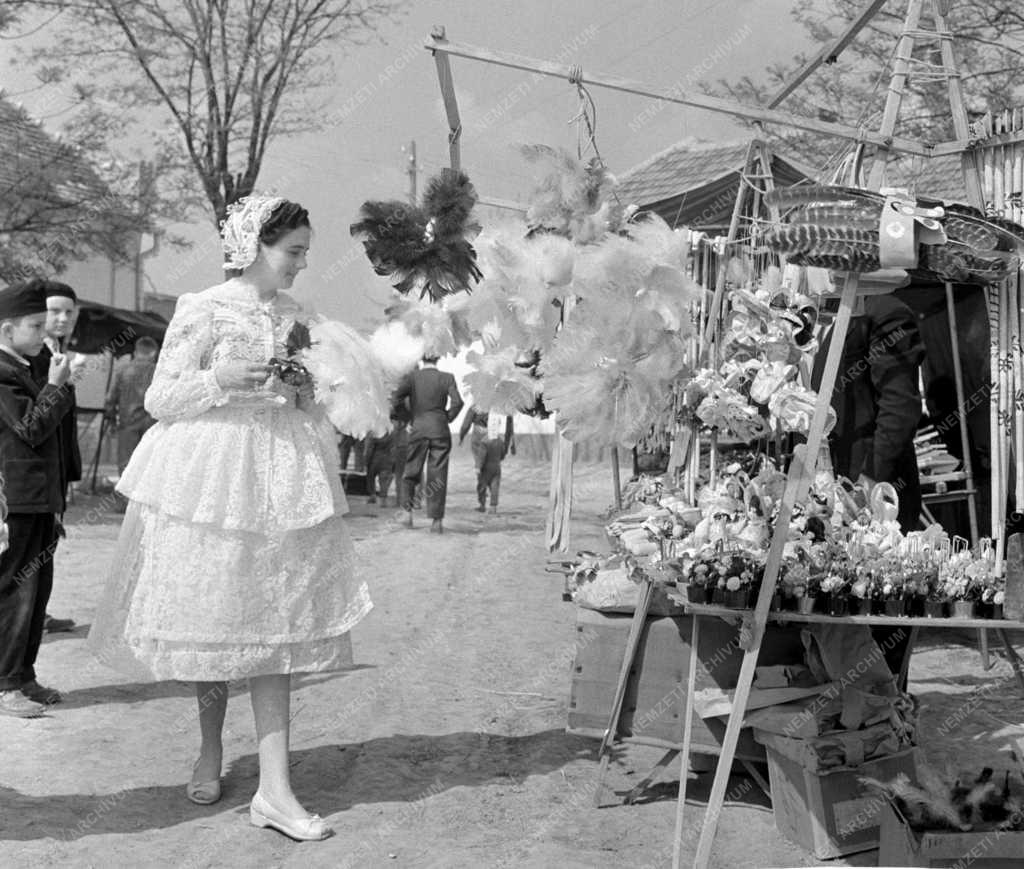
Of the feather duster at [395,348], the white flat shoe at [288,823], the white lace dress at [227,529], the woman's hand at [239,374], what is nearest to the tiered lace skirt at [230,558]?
the white lace dress at [227,529]

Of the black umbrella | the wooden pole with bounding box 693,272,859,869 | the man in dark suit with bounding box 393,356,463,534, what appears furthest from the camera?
the black umbrella

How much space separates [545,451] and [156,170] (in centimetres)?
1238

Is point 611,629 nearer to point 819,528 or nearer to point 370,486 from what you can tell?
point 819,528

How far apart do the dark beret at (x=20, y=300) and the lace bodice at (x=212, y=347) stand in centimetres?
156

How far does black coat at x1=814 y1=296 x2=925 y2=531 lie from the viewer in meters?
5.50

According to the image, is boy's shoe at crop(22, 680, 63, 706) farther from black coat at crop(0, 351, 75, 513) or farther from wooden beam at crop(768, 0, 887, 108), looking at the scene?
wooden beam at crop(768, 0, 887, 108)

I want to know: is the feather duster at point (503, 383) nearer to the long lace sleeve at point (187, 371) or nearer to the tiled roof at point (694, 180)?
the tiled roof at point (694, 180)

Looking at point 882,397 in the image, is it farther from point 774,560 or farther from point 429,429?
point 429,429

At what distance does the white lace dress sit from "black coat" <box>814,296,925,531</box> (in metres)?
2.55

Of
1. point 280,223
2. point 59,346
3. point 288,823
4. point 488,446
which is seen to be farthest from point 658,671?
point 488,446

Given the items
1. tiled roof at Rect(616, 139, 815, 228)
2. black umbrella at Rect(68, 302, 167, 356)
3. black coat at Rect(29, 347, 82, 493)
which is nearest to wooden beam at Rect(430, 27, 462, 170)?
tiled roof at Rect(616, 139, 815, 228)

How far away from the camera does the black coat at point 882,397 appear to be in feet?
18.0

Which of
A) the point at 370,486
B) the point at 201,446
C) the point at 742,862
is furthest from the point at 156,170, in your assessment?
the point at 742,862

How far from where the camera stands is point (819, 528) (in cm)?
386
